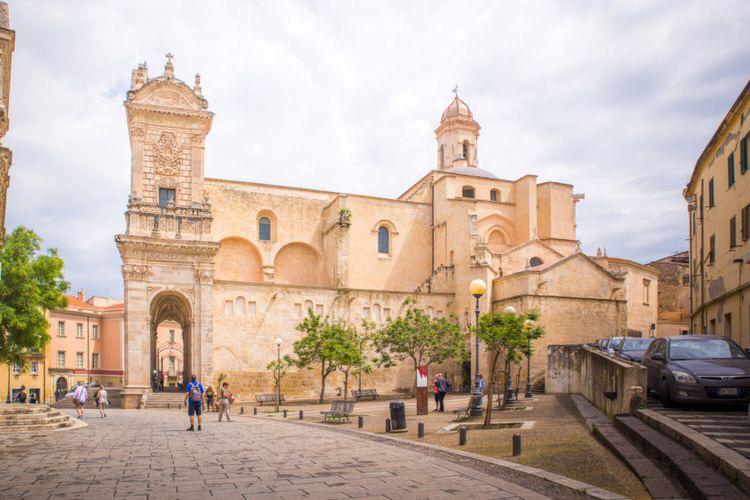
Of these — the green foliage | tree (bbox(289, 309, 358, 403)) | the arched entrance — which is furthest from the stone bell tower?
the green foliage

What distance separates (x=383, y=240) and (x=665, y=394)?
36.0m

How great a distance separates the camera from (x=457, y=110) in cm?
5709

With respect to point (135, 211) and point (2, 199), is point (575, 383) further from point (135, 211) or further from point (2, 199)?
point (135, 211)

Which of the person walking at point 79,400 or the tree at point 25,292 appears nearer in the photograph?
the person walking at point 79,400

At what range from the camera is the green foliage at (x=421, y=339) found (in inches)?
1436

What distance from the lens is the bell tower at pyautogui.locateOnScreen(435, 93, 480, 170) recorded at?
5697 centimetres

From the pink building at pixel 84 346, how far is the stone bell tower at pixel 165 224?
86.2ft

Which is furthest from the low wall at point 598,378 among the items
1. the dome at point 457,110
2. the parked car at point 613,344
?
the dome at point 457,110

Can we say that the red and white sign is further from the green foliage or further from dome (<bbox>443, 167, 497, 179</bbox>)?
dome (<bbox>443, 167, 497, 179</bbox>)

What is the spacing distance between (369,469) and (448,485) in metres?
1.94

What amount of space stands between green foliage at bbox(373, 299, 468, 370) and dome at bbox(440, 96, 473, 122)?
2435cm


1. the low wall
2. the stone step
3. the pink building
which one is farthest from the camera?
the pink building

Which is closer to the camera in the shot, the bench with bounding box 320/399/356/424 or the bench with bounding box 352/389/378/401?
the bench with bounding box 320/399/356/424

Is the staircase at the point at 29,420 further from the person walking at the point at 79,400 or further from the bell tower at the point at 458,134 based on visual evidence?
the bell tower at the point at 458,134
